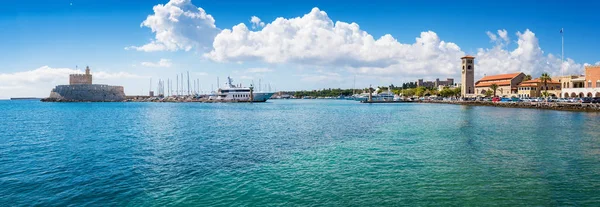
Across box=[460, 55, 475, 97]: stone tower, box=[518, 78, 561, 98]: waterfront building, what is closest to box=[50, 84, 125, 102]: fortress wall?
box=[460, 55, 475, 97]: stone tower

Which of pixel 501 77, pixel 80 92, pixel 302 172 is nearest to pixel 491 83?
pixel 501 77

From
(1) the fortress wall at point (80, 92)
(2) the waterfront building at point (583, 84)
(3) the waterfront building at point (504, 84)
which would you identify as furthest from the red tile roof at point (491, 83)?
(1) the fortress wall at point (80, 92)

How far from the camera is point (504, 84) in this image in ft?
449

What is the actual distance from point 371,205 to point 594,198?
27.5 feet

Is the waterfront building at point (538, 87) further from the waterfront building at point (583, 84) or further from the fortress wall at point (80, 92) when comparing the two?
the fortress wall at point (80, 92)

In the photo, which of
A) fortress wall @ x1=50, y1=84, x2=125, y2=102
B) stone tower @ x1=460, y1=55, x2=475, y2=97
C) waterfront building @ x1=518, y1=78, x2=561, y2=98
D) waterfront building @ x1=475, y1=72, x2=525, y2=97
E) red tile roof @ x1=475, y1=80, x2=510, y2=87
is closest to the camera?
waterfront building @ x1=518, y1=78, x2=561, y2=98

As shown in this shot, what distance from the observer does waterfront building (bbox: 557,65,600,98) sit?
298ft

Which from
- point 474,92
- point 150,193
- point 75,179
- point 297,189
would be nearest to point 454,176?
point 297,189

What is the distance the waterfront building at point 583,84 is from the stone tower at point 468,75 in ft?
135

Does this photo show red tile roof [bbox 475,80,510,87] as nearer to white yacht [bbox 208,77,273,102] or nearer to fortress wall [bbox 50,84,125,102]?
white yacht [bbox 208,77,273,102]

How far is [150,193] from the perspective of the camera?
1483 centimetres

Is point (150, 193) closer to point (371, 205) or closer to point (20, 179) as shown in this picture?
point (20, 179)

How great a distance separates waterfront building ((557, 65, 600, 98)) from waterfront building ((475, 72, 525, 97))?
2549 centimetres

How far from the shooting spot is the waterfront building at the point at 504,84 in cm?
13275
